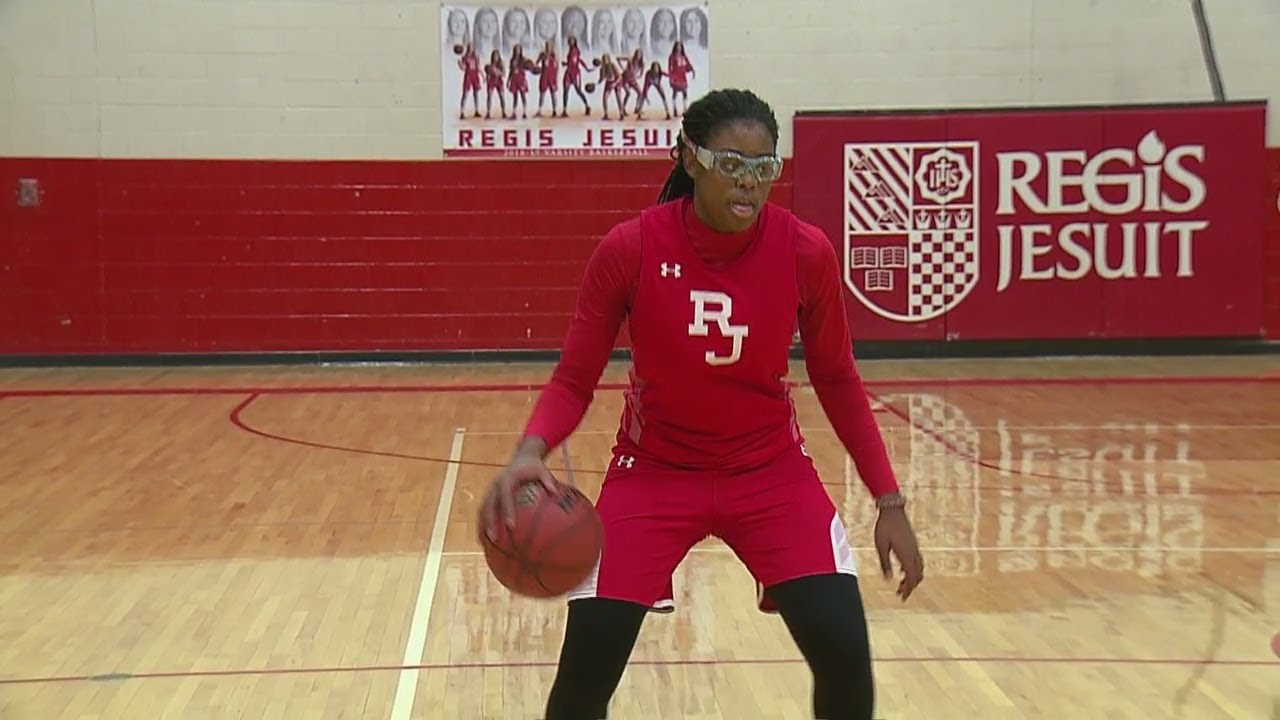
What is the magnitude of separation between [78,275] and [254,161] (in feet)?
6.27

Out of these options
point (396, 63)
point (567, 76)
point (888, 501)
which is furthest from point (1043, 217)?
point (888, 501)

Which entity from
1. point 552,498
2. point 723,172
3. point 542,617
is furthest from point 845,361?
point 542,617

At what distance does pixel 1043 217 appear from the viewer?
13.8 metres

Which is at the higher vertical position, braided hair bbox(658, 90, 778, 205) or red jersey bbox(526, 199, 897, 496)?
braided hair bbox(658, 90, 778, 205)

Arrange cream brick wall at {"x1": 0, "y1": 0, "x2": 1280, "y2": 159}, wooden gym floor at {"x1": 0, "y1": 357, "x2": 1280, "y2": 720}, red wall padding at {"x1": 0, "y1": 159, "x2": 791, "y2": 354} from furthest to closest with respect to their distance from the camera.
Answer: red wall padding at {"x1": 0, "y1": 159, "x2": 791, "y2": 354}, cream brick wall at {"x1": 0, "y1": 0, "x2": 1280, "y2": 159}, wooden gym floor at {"x1": 0, "y1": 357, "x2": 1280, "y2": 720}

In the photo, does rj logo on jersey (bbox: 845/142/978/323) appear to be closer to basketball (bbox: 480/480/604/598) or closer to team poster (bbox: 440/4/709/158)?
team poster (bbox: 440/4/709/158)

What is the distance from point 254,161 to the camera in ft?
44.0

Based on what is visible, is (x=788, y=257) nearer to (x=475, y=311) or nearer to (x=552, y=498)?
(x=552, y=498)

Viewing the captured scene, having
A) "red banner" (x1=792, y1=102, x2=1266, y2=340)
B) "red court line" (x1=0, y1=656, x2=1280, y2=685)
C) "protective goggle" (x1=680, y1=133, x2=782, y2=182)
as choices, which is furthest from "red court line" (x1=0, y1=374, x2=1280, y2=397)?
"protective goggle" (x1=680, y1=133, x2=782, y2=182)

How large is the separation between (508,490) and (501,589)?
9.34 ft

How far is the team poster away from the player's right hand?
10.9m

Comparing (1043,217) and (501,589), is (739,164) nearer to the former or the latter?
(501,589)

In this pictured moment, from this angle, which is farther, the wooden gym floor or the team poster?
the team poster

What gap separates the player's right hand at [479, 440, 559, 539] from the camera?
2.77 metres
